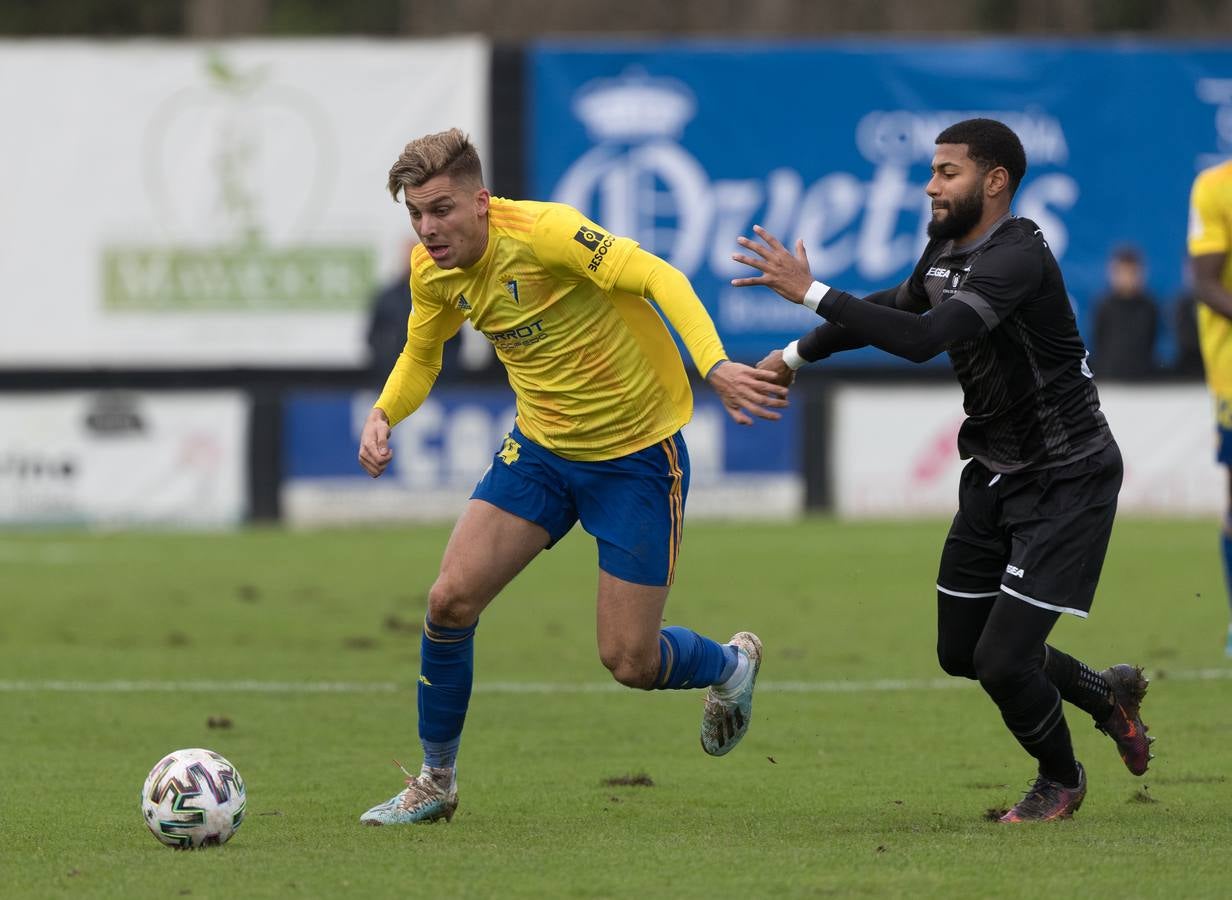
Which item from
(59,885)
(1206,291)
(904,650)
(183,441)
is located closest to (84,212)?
(183,441)

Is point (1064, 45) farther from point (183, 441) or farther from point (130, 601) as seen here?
point (130, 601)

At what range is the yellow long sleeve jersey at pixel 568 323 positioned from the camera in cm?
675

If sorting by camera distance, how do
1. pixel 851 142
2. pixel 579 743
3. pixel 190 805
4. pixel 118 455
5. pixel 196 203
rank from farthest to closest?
pixel 851 142, pixel 196 203, pixel 118 455, pixel 579 743, pixel 190 805

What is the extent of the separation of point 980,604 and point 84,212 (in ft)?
50.1

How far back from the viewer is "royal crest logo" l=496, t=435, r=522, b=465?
Answer: 7.08 metres

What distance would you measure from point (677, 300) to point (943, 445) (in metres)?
12.4

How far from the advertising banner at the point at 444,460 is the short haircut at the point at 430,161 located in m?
11.6

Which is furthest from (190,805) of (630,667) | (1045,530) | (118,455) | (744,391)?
(118,455)

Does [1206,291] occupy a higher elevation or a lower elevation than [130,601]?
higher

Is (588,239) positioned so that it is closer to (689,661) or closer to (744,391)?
(744,391)

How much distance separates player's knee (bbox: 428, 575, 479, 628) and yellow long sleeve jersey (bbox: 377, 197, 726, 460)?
0.61 meters

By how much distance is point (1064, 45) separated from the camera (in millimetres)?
20469

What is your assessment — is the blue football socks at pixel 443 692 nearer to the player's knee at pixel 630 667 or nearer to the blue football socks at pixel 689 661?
the player's knee at pixel 630 667

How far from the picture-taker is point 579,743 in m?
8.53
